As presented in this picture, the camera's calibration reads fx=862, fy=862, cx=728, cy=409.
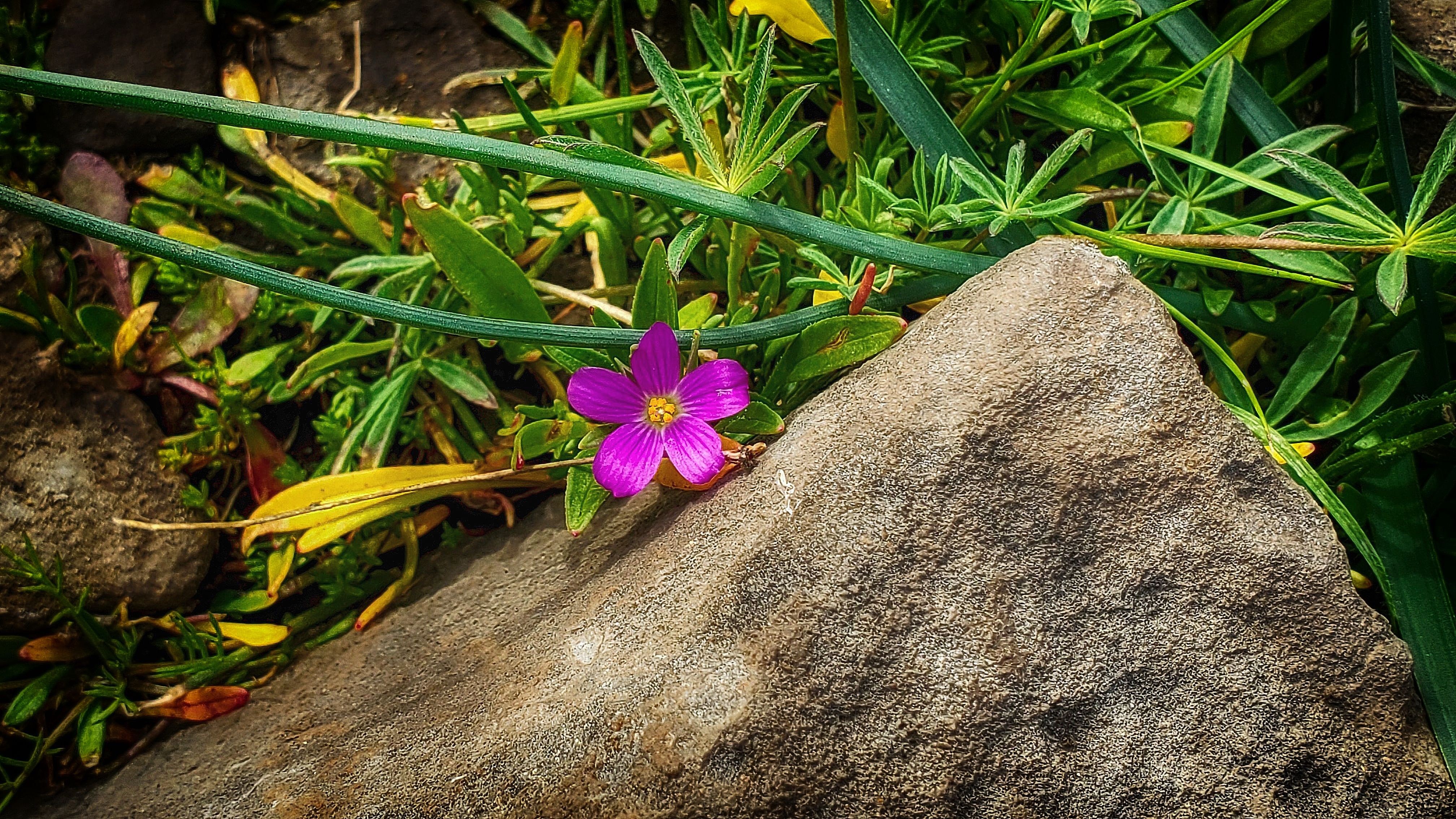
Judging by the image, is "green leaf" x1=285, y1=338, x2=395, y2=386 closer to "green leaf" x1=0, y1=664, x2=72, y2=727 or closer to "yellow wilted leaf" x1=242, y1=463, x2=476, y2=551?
"yellow wilted leaf" x1=242, y1=463, x2=476, y2=551

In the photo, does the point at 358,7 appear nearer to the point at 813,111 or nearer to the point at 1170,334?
the point at 813,111

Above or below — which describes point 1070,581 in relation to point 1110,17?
below

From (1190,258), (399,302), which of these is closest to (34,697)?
(399,302)

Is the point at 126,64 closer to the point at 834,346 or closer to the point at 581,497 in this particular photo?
the point at 581,497

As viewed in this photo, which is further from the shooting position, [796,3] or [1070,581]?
[796,3]

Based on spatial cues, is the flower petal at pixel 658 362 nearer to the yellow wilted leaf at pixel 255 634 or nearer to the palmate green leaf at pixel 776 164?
the palmate green leaf at pixel 776 164

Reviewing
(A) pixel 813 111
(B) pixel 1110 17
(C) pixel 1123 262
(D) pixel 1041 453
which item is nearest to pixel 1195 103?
(B) pixel 1110 17
